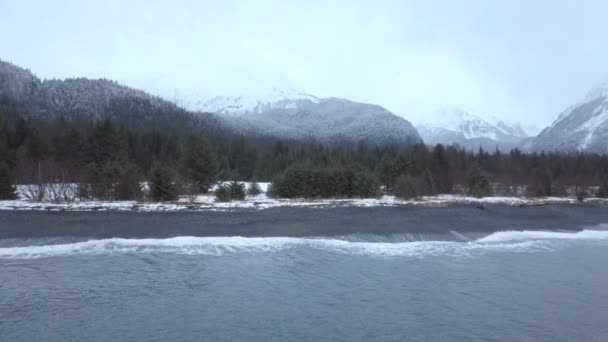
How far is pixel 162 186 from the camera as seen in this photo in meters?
56.3

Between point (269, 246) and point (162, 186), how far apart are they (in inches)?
1265

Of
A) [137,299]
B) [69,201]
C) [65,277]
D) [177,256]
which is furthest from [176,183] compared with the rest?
[137,299]

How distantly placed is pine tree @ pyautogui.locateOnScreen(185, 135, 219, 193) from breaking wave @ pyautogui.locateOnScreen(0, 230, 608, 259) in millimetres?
40851

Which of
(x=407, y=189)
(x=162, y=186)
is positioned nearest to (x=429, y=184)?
(x=407, y=189)

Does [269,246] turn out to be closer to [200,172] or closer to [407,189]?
[407,189]

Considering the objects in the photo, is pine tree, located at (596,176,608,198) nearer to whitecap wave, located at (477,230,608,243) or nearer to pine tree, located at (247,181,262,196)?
whitecap wave, located at (477,230,608,243)

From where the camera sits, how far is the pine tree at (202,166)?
7056 centimetres

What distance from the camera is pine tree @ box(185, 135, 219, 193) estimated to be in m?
70.6

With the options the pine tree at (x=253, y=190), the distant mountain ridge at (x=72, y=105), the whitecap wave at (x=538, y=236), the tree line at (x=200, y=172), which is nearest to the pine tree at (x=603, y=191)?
the tree line at (x=200, y=172)

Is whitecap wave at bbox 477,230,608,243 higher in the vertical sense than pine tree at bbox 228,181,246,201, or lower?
lower

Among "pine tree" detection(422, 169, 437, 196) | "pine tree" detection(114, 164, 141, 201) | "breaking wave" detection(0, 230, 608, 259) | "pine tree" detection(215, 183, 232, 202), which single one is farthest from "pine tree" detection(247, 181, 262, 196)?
"breaking wave" detection(0, 230, 608, 259)

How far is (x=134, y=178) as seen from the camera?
57281mm

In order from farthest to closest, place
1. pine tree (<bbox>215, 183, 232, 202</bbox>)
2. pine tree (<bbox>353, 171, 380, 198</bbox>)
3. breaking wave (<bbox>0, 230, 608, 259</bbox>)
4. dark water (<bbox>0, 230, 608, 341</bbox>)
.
A: pine tree (<bbox>353, 171, 380, 198</bbox>), pine tree (<bbox>215, 183, 232, 202</bbox>), breaking wave (<bbox>0, 230, 608, 259</bbox>), dark water (<bbox>0, 230, 608, 341</bbox>)

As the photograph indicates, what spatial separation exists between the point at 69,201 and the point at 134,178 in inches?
320
